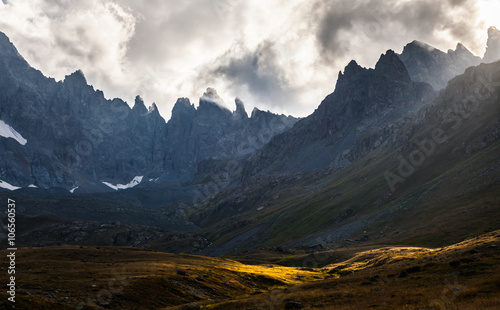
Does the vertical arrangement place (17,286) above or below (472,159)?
below

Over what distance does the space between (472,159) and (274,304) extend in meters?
183

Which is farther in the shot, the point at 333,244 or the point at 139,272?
the point at 333,244

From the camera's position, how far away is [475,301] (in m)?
30.5

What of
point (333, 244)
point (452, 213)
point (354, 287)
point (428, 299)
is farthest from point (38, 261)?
point (452, 213)

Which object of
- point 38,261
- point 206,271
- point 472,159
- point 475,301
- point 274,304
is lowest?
point 475,301

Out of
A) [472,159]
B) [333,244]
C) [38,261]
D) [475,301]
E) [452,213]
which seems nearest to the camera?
[475,301]

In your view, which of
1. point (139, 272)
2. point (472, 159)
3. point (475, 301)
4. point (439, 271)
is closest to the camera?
point (475, 301)

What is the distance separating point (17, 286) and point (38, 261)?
23.7 m

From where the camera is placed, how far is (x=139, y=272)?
65.2 metres

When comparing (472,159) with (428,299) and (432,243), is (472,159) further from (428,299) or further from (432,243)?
(428,299)

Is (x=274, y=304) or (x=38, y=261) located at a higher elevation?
(x=38, y=261)

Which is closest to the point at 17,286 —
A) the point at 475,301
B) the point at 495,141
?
the point at 475,301

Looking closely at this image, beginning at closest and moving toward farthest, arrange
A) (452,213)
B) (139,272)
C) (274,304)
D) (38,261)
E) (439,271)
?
(274,304), (439,271), (139,272), (38,261), (452,213)

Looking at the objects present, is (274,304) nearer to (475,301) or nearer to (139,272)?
(475,301)
